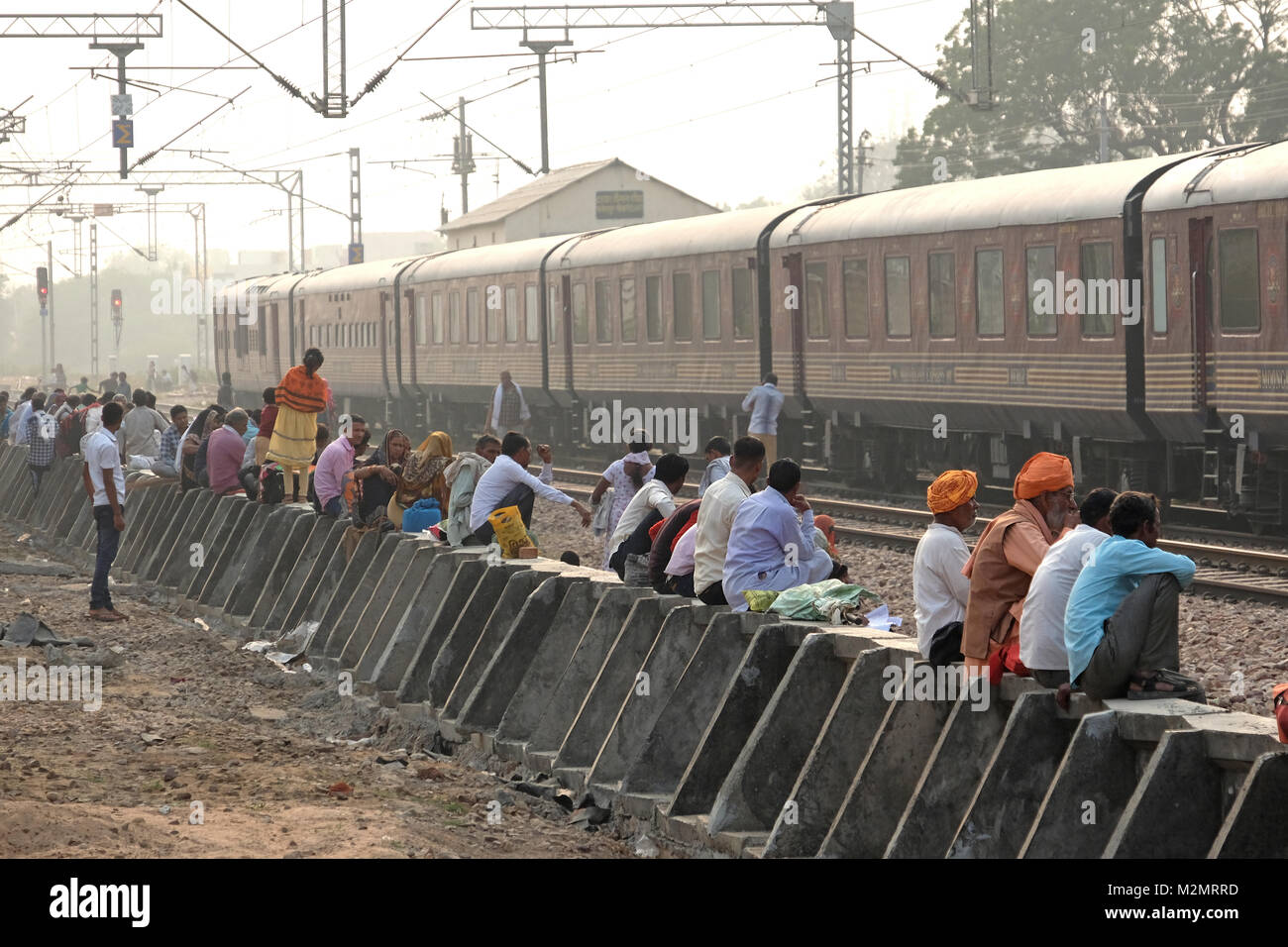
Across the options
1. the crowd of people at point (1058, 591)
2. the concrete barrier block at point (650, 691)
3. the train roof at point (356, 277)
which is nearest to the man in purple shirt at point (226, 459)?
the concrete barrier block at point (650, 691)

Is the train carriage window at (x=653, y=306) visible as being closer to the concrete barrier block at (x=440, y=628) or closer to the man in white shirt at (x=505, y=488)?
the man in white shirt at (x=505, y=488)

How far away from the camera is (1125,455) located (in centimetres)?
1970

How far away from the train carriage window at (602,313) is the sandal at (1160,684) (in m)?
22.8

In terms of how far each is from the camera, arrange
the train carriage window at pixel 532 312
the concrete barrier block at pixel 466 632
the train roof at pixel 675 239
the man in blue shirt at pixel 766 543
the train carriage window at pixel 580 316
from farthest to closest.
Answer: the train carriage window at pixel 532 312
the train carriage window at pixel 580 316
the train roof at pixel 675 239
the concrete barrier block at pixel 466 632
the man in blue shirt at pixel 766 543

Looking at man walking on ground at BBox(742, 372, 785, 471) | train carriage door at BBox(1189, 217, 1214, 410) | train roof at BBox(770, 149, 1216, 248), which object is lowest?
man walking on ground at BBox(742, 372, 785, 471)

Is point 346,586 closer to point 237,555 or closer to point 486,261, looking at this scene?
point 237,555

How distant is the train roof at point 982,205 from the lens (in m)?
18.9

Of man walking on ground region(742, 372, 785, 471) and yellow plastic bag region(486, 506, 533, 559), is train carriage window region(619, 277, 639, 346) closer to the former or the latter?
man walking on ground region(742, 372, 785, 471)

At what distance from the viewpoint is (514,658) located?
472 inches

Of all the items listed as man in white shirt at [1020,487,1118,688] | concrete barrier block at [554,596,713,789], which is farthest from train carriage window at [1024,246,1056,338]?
man in white shirt at [1020,487,1118,688]

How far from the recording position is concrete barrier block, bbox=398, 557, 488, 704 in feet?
43.1

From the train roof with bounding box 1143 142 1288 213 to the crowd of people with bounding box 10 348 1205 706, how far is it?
17.5 feet

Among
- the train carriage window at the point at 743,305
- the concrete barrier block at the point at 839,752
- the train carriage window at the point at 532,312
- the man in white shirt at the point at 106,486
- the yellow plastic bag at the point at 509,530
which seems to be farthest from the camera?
the train carriage window at the point at 532,312
